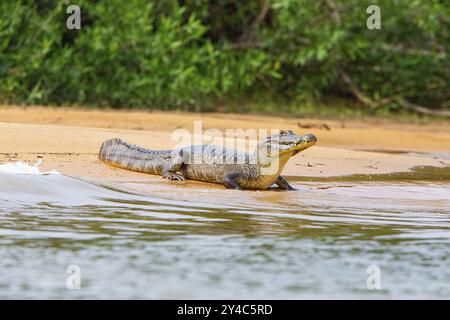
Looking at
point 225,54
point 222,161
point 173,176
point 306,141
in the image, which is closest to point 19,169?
point 173,176

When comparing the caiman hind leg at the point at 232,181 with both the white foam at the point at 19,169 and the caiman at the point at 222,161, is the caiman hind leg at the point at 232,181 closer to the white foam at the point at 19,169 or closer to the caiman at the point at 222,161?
the caiman at the point at 222,161

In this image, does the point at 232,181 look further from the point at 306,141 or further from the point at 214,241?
the point at 214,241

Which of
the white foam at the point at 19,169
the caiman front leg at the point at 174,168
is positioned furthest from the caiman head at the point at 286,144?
the white foam at the point at 19,169

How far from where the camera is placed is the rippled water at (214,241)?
5227 millimetres

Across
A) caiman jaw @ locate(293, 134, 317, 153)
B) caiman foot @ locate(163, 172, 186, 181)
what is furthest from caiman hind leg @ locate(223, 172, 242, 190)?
caiman jaw @ locate(293, 134, 317, 153)

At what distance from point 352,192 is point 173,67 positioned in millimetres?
7096

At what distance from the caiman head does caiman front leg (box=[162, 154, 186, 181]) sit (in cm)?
74

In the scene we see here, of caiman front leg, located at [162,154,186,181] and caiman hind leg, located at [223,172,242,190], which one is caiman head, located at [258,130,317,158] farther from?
caiman front leg, located at [162,154,186,181]

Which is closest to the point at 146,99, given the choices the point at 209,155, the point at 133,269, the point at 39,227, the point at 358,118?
the point at 358,118

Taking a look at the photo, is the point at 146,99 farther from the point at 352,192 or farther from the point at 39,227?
the point at 39,227

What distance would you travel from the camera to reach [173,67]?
50.3 feet

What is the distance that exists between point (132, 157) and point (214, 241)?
11.2 ft

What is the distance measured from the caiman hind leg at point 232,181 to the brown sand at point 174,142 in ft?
2.57

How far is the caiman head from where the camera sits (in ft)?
27.7
